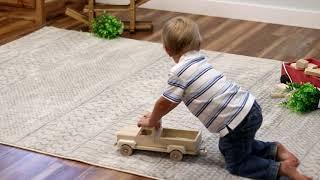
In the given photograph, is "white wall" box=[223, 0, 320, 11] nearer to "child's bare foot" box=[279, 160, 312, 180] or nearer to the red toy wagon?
the red toy wagon

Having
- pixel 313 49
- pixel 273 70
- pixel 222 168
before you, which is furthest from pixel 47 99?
pixel 313 49

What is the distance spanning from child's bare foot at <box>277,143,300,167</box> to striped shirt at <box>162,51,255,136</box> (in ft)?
0.79

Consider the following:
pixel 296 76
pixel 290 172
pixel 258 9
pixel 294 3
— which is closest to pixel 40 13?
pixel 258 9

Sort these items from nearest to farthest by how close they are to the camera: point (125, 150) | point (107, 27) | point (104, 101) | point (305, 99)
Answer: point (125, 150) → point (305, 99) → point (104, 101) → point (107, 27)

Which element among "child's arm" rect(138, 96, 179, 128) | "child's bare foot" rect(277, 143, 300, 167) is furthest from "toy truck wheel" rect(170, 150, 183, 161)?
"child's bare foot" rect(277, 143, 300, 167)

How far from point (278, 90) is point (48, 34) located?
173cm

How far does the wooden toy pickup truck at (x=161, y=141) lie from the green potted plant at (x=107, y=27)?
1.54 meters

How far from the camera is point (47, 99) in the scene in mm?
2732

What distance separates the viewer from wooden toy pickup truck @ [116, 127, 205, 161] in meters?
2.12

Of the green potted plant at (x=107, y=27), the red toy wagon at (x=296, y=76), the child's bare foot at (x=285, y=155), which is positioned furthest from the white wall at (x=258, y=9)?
the child's bare foot at (x=285, y=155)

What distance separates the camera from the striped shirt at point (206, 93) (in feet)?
6.38

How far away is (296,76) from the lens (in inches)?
109

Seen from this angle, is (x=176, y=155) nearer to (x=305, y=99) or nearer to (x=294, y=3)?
(x=305, y=99)

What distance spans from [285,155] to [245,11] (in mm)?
2277
